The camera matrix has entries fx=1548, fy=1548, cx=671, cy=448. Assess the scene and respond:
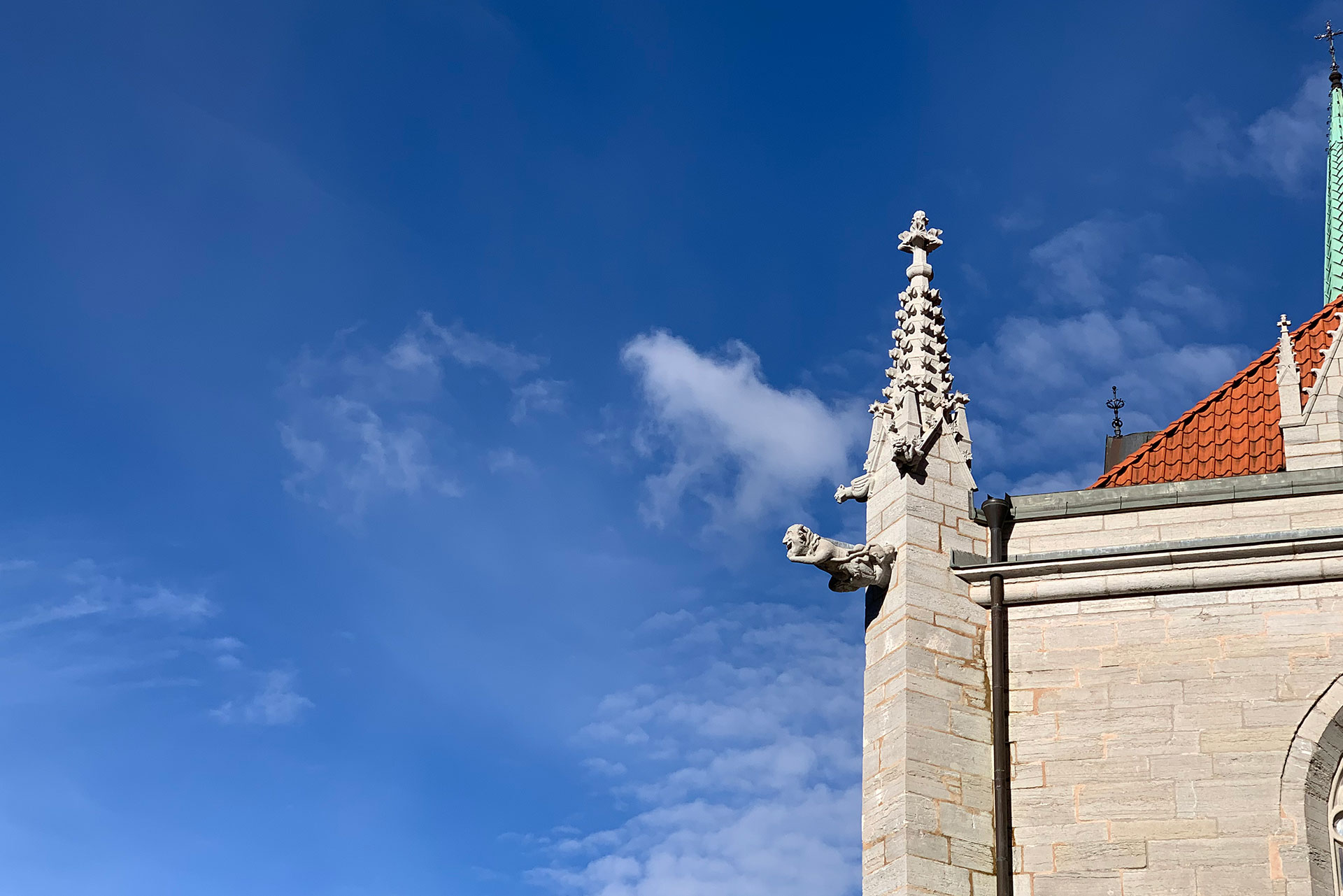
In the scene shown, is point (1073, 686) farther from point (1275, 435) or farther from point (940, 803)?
point (1275, 435)

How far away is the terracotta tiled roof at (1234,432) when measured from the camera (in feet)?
55.9

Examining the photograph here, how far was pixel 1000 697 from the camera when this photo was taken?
42.2 feet

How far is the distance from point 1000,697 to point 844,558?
1.74m

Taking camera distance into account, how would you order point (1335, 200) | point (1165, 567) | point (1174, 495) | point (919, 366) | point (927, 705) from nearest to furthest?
point (927, 705)
point (1165, 567)
point (1174, 495)
point (919, 366)
point (1335, 200)

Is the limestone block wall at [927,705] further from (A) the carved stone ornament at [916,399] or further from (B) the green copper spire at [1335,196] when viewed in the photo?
(B) the green copper spire at [1335,196]

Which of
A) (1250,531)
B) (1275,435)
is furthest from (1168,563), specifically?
(1275,435)

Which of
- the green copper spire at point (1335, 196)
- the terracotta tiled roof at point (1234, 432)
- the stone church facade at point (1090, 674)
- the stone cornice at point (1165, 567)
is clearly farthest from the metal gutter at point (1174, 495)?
the green copper spire at point (1335, 196)

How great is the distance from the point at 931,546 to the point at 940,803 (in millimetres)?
2405

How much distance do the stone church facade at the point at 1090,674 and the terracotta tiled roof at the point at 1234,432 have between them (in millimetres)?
3927

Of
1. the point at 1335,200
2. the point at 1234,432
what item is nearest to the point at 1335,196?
the point at 1335,200

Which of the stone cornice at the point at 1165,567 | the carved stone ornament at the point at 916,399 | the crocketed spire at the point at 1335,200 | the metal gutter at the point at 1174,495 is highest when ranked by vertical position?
the crocketed spire at the point at 1335,200

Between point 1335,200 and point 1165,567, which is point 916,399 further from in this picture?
point 1335,200

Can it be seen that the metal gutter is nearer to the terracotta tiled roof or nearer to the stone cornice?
the stone cornice

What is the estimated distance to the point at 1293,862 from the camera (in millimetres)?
11422
